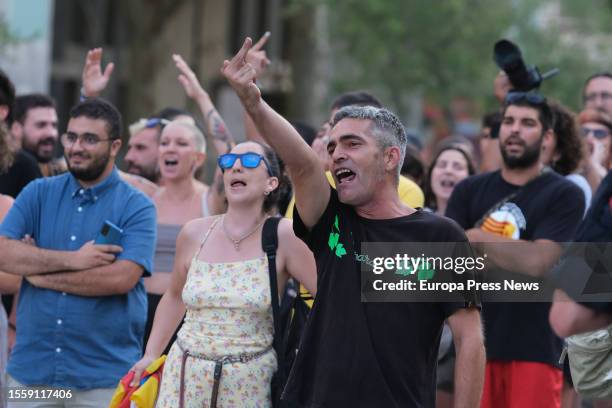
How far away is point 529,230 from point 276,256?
1.83 meters

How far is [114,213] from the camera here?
22.0 ft

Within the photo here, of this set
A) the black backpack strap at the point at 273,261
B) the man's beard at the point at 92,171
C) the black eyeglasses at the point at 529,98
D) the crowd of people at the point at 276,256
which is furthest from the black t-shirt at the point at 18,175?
the black eyeglasses at the point at 529,98

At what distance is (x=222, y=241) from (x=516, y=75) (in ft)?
9.30

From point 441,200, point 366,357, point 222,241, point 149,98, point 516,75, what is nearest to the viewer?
point 366,357

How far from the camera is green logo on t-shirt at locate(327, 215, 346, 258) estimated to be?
15.6 ft

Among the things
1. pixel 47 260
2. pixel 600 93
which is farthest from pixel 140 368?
pixel 600 93

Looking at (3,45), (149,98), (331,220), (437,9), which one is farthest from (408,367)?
(149,98)

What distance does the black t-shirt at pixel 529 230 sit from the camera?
6.78m

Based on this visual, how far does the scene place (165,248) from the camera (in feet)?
26.0

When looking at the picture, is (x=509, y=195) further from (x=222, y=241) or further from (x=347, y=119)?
(x=347, y=119)

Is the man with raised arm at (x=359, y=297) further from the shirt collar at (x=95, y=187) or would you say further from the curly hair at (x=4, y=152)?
the curly hair at (x=4, y=152)

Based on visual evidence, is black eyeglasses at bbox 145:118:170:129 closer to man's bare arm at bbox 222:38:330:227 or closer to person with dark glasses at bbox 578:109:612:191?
person with dark glasses at bbox 578:109:612:191

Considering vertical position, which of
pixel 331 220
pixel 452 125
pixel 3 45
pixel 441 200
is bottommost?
pixel 331 220

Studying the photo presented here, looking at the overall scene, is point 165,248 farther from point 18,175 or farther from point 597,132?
point 597,132
